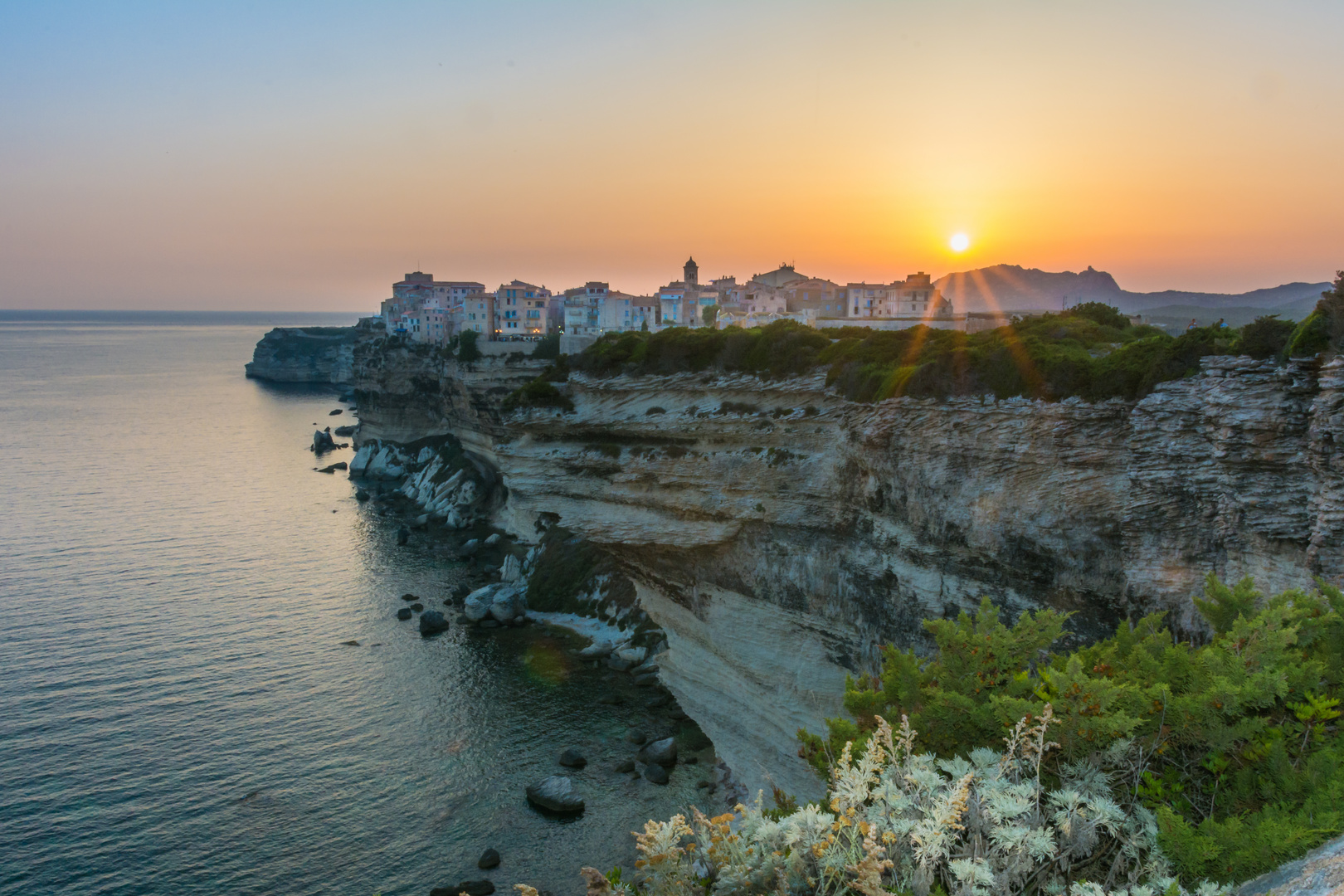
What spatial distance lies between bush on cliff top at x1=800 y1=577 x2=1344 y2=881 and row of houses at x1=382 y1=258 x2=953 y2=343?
38.8 meters

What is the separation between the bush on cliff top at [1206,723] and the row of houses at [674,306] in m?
38.8

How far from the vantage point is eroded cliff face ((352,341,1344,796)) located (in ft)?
61.0

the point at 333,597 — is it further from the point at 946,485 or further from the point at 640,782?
the point at 946,485

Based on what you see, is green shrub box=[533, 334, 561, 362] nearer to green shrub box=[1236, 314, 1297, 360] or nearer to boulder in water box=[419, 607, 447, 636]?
boulder in water box=[419, 607, 447, 636]

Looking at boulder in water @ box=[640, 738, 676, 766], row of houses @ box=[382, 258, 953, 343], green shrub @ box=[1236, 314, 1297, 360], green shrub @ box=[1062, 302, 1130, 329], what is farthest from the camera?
row of houses @ box=[382, 258, 953, 343]

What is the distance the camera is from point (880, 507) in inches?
1108

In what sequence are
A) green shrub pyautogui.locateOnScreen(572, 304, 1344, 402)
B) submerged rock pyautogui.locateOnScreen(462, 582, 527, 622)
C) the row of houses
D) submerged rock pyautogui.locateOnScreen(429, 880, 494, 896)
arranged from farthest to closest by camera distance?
the row of houses
submerged rock pyautogui.locateOnScreen(462, 582, 527, 622)
submerged rock pyautogui.locateOnScreen(429, 880, 494, 896)
green shrub pyautogui.locateOnScreen(572, 304, 1344, 402)

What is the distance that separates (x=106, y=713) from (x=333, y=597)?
54.1ft

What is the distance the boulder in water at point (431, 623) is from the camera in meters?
45.9

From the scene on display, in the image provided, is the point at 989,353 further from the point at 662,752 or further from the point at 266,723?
the point at 266,723

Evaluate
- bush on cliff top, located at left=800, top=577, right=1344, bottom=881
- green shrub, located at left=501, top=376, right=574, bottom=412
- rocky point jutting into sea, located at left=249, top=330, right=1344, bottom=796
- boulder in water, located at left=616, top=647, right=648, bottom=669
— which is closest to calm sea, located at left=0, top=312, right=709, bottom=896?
boulder in water, located at left=616, top=647, right=648, bottom=669

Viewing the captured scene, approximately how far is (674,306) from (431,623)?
2056 inches

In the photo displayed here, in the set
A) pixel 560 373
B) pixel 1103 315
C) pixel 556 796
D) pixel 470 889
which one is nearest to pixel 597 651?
pixel 556 796

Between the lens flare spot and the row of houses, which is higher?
the row of houses
